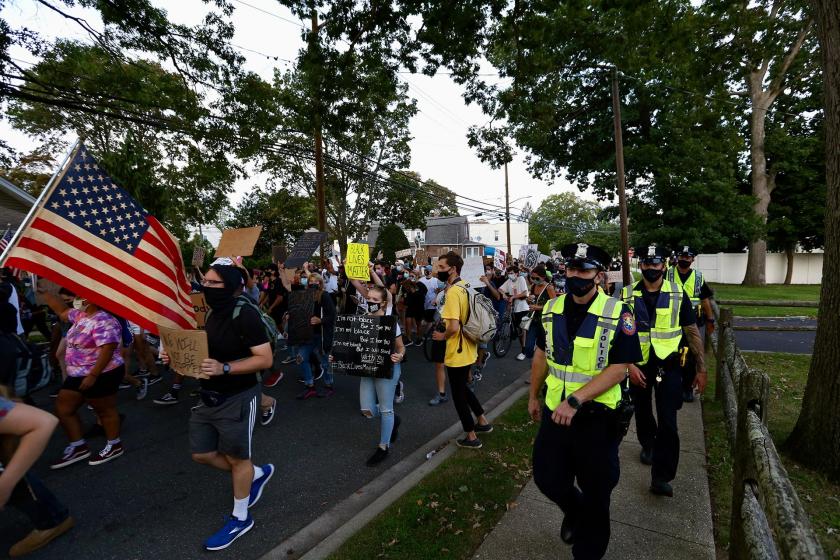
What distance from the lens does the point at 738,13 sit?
26.2ft

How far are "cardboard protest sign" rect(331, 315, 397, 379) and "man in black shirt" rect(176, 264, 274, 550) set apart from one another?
1.48 m

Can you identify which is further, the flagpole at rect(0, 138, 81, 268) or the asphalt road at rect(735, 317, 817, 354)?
the asphalt road at rect(735, 317, 817, 354)

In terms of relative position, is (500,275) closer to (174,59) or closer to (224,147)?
(224,147)

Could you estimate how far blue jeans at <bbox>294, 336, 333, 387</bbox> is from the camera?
21.6ft

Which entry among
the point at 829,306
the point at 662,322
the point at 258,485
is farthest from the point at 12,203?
the point at 829,306

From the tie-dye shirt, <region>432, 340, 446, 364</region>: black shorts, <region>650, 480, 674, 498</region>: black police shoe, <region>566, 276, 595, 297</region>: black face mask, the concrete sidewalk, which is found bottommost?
the concrete sidewalk

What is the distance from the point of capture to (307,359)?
6.68 meters

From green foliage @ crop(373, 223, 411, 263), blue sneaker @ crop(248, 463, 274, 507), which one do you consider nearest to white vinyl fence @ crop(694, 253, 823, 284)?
green foliage @ crop(373, 223, 411, 263)

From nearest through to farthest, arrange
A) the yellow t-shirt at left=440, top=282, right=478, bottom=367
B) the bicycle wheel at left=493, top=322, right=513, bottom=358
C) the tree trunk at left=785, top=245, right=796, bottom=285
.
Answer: the yellow t-shirt at left=440, top=282, right=478, bottom=367
the bicycle wheel at left=493, top=322, right=513, bottom=358
the tree trunk at left=785, top=245, right=796, bottom=285

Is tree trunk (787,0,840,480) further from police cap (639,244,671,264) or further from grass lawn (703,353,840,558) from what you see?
police cap (639,244,671,264)

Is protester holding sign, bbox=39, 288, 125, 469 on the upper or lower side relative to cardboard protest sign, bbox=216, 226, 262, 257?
lower

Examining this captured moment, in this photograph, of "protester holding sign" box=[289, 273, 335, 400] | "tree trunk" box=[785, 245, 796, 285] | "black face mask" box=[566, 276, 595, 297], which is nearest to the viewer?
"black face mask" box=[566, 276, 595, 297]

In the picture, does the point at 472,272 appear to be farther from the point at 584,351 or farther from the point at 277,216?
the point at 277,216

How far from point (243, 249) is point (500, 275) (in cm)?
920
